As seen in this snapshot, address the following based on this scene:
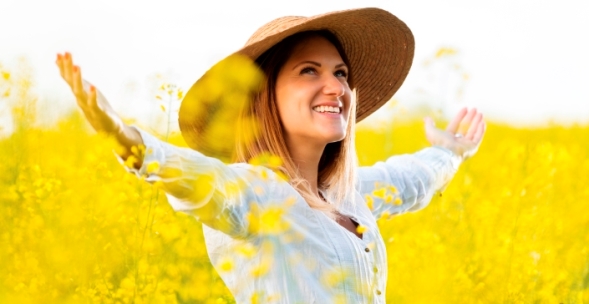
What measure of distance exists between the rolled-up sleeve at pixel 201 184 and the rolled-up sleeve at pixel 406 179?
54 centimetres

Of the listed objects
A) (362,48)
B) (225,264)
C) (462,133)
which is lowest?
(462,133)

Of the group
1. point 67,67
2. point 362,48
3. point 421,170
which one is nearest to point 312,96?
point 362,48

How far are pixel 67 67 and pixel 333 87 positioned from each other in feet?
2.26

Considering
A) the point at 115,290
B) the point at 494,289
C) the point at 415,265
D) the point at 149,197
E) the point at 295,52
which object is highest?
the point at 295,52

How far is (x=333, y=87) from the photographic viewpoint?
1.94 meters

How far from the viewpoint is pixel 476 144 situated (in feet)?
8.49

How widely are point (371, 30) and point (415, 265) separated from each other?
0.58 m

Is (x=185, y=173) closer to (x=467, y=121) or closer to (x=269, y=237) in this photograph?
(x=269, y=237)

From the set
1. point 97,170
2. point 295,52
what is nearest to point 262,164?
point 295,52

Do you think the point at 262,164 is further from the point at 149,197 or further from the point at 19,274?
the point at 19,274

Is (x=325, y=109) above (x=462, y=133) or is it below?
above

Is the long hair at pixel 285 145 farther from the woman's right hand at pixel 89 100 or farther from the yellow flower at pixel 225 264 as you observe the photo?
the woman's right hand at pixel 89 100

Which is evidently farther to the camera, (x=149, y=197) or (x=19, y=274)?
(x=19, y=274)

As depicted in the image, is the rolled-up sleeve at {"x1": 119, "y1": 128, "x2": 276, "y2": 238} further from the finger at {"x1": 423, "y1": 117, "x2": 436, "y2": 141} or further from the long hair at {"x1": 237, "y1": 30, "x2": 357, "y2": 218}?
the finger at {"x1": 423, "y1": 117, "x2": 436, "y2": 141}
